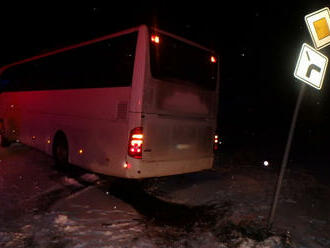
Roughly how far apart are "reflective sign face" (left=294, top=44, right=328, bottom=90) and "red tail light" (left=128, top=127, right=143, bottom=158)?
3.11 m

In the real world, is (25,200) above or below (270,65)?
below

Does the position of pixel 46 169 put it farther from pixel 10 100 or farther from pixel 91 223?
pixel 10 100

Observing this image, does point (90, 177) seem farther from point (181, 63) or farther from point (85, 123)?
Result: point (181, 63)

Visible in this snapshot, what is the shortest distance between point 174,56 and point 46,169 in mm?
4806

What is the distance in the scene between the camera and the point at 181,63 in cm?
717

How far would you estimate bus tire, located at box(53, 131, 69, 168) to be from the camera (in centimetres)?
889

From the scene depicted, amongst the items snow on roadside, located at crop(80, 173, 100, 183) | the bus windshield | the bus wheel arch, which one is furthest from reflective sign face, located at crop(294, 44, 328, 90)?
the bus wheel arch

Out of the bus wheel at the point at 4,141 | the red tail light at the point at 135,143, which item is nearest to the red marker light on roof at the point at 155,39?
the red tail light at the point at 135,143

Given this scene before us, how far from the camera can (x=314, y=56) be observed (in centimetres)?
497

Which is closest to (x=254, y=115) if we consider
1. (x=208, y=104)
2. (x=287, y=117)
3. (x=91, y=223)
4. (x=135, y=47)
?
(x=287, y=117)

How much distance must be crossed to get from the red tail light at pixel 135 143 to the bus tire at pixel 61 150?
2.99 meters

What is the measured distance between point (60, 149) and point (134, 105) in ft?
12.4

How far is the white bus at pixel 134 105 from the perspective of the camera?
652 cm

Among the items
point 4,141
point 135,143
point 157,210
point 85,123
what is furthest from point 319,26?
point 4,141
